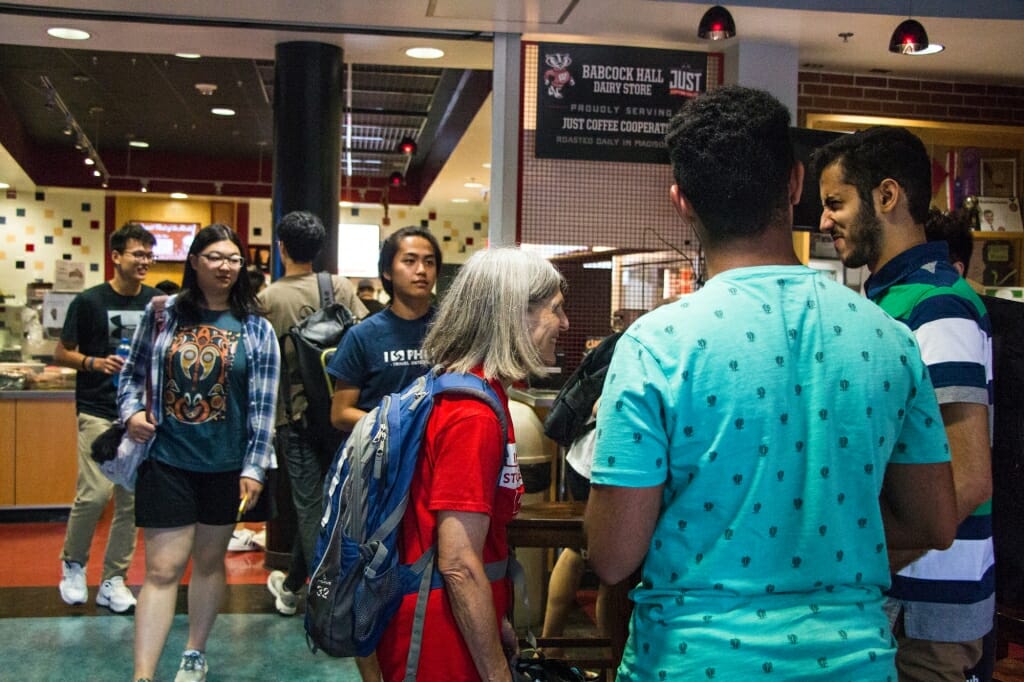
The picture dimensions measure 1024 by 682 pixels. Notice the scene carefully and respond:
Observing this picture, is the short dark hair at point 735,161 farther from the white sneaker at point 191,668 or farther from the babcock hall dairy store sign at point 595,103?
the babcock hall dairy store sign at point 595,103

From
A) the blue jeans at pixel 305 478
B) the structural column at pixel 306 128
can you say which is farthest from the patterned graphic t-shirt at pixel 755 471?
the structural column at pixel 306 128

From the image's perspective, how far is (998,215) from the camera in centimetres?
620

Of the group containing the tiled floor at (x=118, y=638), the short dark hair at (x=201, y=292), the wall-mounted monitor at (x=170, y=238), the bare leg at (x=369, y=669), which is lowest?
the tiled floor at (x=118, y=638)

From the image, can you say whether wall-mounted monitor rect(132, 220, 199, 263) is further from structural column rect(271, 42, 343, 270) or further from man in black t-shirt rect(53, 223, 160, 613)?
man in black t-shirt rect(53, 223, 160, 613)

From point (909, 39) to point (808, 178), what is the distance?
3.60 feet

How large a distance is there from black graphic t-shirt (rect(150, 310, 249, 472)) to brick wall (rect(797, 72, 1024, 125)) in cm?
366

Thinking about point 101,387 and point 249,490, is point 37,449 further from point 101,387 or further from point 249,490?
point 249,490

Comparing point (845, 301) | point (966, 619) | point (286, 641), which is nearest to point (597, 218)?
point (286, 641)

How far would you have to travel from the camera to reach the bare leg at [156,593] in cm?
339

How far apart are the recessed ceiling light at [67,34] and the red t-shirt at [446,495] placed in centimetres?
454

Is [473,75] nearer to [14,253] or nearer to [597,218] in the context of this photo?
[597,218]

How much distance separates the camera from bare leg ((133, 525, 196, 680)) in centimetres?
339

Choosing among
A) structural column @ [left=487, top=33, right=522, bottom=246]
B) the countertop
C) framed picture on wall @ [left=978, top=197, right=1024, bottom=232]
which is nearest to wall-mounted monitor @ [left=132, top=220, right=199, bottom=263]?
the countertop

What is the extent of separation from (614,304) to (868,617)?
15.4ft
